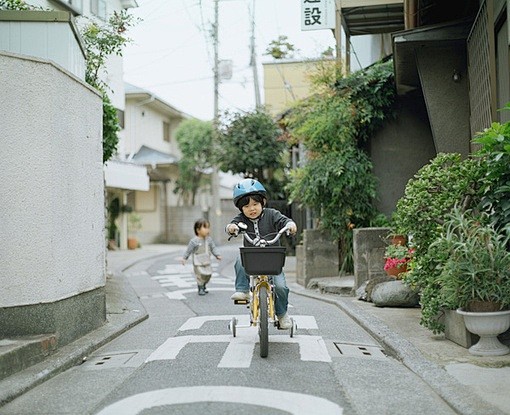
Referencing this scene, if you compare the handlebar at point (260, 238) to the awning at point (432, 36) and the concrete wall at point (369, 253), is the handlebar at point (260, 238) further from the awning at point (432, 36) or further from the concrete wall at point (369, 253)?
the concrete wall at point (369, 253)

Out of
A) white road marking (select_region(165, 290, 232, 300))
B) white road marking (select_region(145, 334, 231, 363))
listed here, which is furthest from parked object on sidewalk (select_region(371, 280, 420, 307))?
white road marking (select_region(165, 290, 232, 300))

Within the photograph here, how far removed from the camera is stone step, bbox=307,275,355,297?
41.9 feet

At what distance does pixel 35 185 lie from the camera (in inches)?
282

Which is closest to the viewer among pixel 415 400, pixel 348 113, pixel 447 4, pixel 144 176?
pixel 415 400

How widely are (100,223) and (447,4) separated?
22.7 ft

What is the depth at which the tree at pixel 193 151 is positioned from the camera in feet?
115

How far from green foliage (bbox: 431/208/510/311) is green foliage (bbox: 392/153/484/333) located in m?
0.49

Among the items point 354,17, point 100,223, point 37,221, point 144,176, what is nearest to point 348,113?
point 354,17

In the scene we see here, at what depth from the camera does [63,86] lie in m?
7.74

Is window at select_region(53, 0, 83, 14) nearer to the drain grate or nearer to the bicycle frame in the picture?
the bicycle frame

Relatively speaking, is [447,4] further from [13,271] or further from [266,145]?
[266,145]

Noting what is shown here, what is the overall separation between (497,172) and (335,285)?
620 cm

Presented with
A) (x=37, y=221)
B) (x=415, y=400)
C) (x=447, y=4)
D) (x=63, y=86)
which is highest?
(x=447, y=4)

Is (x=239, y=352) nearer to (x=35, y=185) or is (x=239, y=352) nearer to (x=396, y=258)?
(x=35, y=185)
